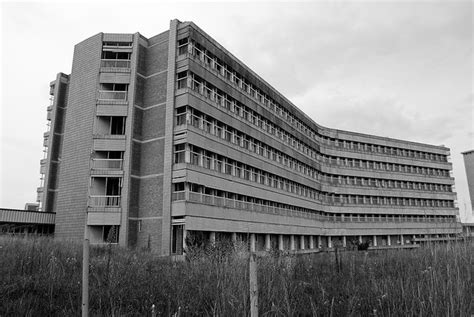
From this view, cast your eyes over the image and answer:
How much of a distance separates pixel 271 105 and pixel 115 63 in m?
19.6

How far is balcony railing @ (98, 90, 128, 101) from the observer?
3008cm

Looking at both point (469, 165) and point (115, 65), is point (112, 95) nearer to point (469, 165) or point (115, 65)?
point (115, 65)

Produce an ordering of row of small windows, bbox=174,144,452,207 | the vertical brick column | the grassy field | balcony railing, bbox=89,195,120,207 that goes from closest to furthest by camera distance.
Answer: the grassy field, the vertical brick column, balcony railing, bbox=89,195,120,207, row of small windows, bbox=174,144,452,207

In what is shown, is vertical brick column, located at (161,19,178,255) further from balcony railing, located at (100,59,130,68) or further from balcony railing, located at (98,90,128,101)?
balcony railing, located at (100,59,130,68)

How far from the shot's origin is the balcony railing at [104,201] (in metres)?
27.9

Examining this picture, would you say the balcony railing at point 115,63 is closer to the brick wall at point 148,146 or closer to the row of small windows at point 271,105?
the brick wall at point 148,146

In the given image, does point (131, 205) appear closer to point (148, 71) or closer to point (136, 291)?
point (148, 71)

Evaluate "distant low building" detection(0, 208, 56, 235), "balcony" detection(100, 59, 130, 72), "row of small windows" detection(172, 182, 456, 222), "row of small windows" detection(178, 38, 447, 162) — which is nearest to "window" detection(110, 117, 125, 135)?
"balcony" detection(100, 59, 130, 72)

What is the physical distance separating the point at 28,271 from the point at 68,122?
25.4 meters

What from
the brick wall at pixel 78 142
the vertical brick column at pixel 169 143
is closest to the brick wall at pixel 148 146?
the vertical brick column at pixel 169 143

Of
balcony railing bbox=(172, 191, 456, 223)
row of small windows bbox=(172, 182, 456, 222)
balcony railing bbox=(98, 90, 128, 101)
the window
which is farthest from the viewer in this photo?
the window

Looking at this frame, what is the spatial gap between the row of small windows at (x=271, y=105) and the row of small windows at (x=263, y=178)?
25.1ft

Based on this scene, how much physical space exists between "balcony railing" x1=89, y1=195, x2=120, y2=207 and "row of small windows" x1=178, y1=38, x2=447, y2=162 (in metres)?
12.6

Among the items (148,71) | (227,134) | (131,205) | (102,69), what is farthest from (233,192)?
(102,69)
